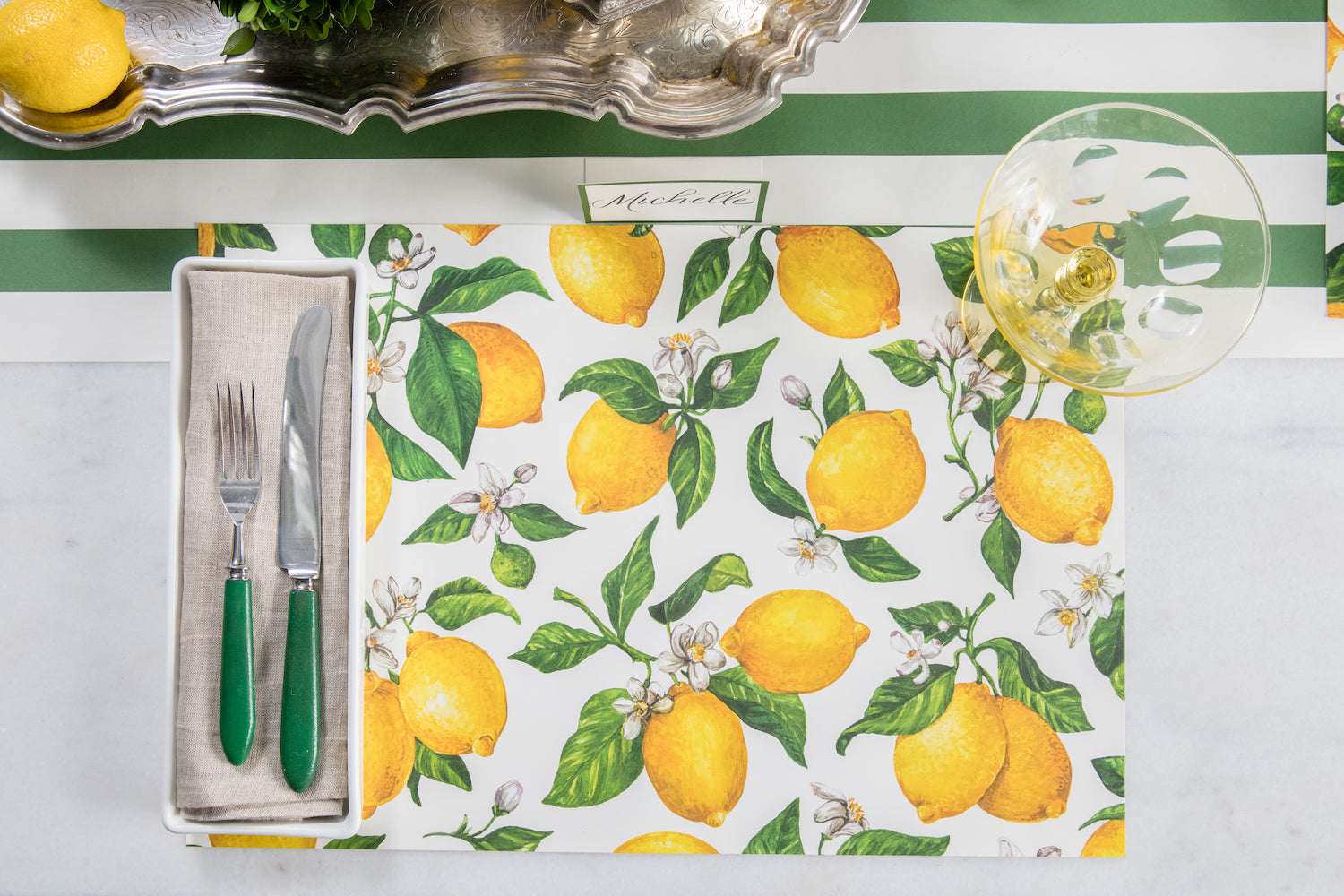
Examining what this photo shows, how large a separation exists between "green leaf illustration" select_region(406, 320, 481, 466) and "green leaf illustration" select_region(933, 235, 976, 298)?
384 mm

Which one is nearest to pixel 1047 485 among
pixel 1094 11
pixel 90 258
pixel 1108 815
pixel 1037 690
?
pixel 1037 690

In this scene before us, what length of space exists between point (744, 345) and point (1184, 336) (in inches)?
12.2

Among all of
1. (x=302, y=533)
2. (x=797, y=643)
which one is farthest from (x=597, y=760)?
(x=302, y=533)

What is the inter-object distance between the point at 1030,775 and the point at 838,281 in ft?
1.38

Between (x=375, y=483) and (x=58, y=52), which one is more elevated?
(x=58, y=52)

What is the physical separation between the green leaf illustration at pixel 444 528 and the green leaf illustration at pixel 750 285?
26 centimetres

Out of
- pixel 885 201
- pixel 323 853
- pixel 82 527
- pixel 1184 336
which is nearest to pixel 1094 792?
pixel 1184 336

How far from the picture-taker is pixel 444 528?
62 cm

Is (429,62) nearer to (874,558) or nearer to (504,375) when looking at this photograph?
(504,375)

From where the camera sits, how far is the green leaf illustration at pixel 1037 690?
0.61m

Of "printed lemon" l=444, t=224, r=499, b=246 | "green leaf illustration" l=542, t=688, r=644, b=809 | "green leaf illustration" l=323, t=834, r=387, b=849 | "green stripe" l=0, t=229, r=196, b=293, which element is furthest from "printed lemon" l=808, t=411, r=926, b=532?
"green stripe" l=0, t=229, r=196, b=293

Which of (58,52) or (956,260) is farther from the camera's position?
(956,260)

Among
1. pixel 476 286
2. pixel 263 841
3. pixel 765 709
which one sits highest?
pixel 476 286

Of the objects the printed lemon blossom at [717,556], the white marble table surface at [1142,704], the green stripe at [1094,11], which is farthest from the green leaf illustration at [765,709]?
the green stripe at [1094,11]
